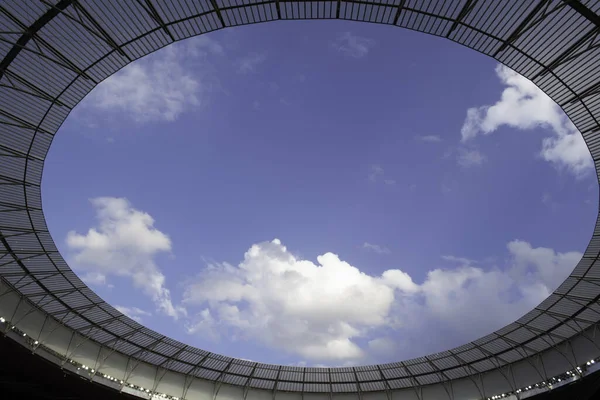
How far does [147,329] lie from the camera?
38.4 m

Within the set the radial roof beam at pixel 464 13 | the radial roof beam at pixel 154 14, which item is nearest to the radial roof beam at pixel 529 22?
the radial roof beam at pixel 464 13

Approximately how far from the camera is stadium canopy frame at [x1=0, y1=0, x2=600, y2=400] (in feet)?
72.7

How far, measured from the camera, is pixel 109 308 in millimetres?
36438

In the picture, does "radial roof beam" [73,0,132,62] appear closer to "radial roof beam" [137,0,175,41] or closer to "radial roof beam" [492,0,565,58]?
"radial roof beam" [137,0,175,41]

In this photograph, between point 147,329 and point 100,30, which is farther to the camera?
point 147,329

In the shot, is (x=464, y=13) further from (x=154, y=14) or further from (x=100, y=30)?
(x=100, y=30)

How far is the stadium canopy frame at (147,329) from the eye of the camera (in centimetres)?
2216

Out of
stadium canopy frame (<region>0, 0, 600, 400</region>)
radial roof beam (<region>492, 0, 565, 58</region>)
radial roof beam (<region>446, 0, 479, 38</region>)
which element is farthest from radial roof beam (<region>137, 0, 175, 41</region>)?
radial roof beam (<region>492, 0, 565, 58</region>)

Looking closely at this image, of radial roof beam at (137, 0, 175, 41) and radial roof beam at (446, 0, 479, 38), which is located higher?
radial roof beam at (446, 0, 479, 38)

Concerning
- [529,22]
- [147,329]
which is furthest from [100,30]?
[147,329]

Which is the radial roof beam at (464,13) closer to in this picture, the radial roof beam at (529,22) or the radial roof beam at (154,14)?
the radial roof beam at (529,22)

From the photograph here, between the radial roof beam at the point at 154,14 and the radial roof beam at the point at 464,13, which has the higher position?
the radial roof beam at the point at 464,13

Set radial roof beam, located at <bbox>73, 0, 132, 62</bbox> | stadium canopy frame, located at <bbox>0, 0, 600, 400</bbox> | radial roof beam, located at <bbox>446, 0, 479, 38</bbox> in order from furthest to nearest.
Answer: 1. stadium canopy frame, located at <bbox>0, 0, 600, 400</bbox>
2. radial roof beam, located at <bbox>446, 0, 479, 38</bbox>
3. radial roof beam, located at <bbox>73, 0, 132, 62</bbox>

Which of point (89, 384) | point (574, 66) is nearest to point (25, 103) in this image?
point (89, 384)
